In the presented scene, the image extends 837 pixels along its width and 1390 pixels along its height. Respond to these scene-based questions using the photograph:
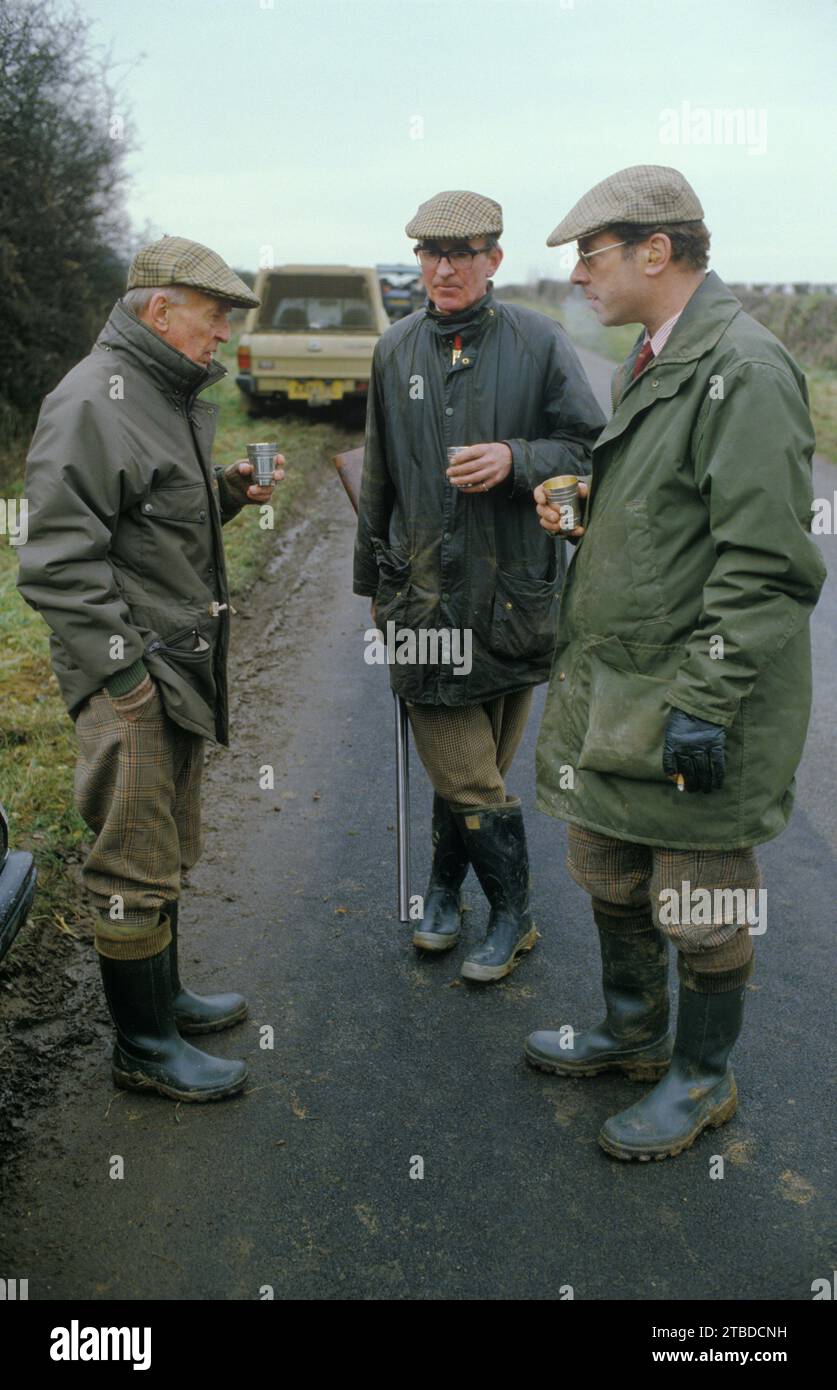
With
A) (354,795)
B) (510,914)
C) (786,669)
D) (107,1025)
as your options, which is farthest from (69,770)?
(786,669)

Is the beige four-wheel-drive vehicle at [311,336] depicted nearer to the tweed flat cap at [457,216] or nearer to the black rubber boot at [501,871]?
the tweed flat cap at [457,216]

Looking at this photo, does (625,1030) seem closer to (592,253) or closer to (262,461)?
(262,461)

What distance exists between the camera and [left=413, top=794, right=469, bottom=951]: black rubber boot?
424cm

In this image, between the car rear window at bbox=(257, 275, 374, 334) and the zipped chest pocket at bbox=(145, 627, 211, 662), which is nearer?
the zipped chest pocket at bbox=(145, 627, 211, 662)

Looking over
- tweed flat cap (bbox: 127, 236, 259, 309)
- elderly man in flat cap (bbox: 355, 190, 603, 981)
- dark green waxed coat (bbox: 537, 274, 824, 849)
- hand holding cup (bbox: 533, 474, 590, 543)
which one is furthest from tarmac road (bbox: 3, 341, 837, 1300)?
tweed flat cap (bbox: 127, 236, 259, 309)

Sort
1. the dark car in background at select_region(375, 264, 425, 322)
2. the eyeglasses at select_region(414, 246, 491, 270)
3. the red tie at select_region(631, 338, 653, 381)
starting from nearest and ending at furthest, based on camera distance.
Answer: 1. the red tie at select_region(631, 338, 653, 381)
2. the eyeglasses at select_region(414, 246, 491, 270)
3. the dark car in background at select_region(375, 264, 425, 322)

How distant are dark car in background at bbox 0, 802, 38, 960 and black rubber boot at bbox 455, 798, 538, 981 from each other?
140 centimetres

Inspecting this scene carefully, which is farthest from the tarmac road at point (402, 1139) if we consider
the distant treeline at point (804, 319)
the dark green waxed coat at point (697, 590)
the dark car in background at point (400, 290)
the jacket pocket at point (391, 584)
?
the distant treeline at point (804, 319)

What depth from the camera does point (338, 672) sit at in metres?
7.46

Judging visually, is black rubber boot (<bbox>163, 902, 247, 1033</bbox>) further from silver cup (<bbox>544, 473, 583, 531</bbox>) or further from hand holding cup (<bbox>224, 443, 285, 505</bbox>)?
silver cup (<bbox>544, 473, 583, 531</bbox>)

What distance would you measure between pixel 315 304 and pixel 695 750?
584 inches

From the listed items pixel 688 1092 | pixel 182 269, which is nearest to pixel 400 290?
pixel 182 269

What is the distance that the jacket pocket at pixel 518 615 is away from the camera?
153 inches

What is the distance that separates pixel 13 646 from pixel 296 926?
3.52m
